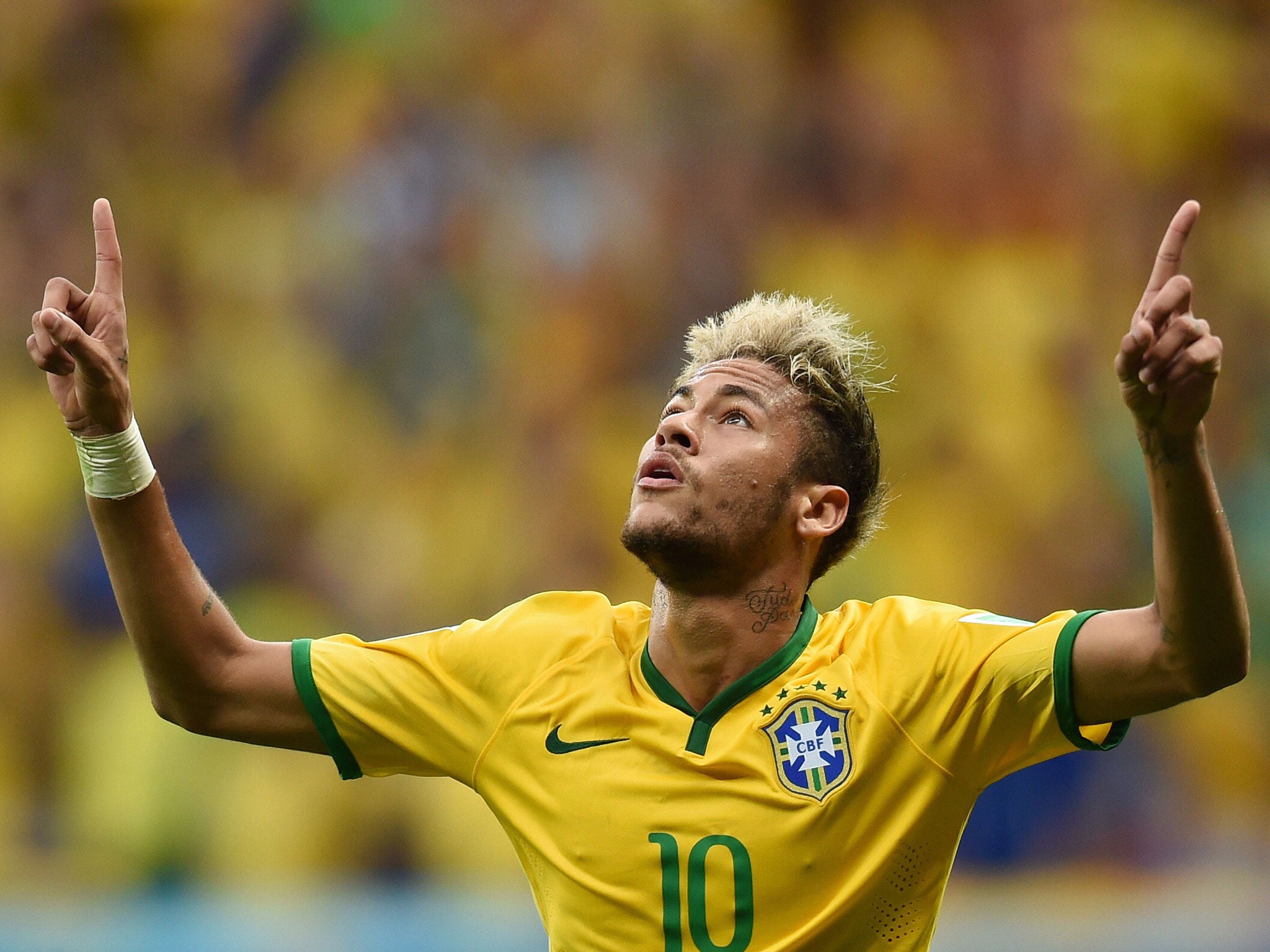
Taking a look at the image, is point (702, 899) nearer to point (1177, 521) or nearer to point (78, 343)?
point (1177, 521)

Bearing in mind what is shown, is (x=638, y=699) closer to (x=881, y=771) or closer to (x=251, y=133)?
(x=881, y=771)

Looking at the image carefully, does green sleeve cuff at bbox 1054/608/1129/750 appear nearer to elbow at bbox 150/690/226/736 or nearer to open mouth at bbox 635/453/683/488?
open mouth at bbox 635/453/683/488

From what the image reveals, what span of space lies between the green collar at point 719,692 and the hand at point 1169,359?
0.98 meters

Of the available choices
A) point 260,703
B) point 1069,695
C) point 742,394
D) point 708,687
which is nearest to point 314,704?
point 260,703

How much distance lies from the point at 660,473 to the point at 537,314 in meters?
5.25

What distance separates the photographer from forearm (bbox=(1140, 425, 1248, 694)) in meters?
2.51

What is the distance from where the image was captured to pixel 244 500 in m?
7.92

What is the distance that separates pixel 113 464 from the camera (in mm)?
2871

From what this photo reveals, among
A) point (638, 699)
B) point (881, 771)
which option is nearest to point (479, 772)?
point (638, 699)

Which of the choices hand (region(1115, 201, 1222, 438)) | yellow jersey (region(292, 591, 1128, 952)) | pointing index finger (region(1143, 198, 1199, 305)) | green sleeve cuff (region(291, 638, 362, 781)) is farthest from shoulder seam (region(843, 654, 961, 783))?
green sleeve cuff (region(291, 638, 362, 781))

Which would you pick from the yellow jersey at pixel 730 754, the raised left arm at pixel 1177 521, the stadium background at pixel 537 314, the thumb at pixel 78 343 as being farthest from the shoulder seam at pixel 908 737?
the stadium background at pixel 537 314

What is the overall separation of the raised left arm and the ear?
794mm

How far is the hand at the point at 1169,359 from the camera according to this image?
2412 millimetres

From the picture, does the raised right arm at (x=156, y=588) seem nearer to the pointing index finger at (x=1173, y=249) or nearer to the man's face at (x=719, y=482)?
the man's face at (x=719, y=482)
